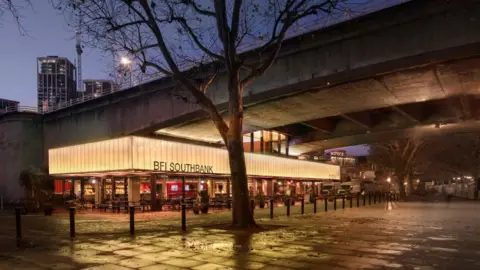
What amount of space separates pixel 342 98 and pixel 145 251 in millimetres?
19479

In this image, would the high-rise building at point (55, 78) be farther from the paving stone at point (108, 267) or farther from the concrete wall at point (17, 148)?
the paving stone at point (108, 267)

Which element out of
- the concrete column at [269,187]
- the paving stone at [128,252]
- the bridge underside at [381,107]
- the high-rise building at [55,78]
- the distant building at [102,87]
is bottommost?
the concrete column at [269,187]

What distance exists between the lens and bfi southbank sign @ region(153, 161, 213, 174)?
92.3 feet

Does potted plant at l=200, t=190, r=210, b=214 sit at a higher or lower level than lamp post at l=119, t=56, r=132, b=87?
lower

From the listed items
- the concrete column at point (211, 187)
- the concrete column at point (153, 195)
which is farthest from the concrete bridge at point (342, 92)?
the concrete column at point (211, 187)

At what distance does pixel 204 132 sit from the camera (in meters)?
34.0

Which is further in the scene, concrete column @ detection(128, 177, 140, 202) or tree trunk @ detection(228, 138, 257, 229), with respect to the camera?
concrete column @ detection(128, 177, 140, 202)

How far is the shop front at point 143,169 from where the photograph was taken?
27.5 metres

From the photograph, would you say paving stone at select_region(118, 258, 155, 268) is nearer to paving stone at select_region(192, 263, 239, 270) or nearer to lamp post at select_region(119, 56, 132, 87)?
paving stone at select_region(192, 263, 239, 270)

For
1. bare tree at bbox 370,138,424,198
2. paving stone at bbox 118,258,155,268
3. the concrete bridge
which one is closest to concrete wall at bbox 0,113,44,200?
the concrete bridge

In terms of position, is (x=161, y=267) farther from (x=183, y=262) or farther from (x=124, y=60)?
(x=124, y=60)

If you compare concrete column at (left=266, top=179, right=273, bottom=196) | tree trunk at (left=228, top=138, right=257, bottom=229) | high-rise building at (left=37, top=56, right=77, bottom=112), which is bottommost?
concrete column at (left=266, top=179, right=273, bottom=196)

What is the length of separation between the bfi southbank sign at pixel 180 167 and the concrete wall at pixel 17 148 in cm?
1311

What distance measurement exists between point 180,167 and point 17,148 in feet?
47.6
